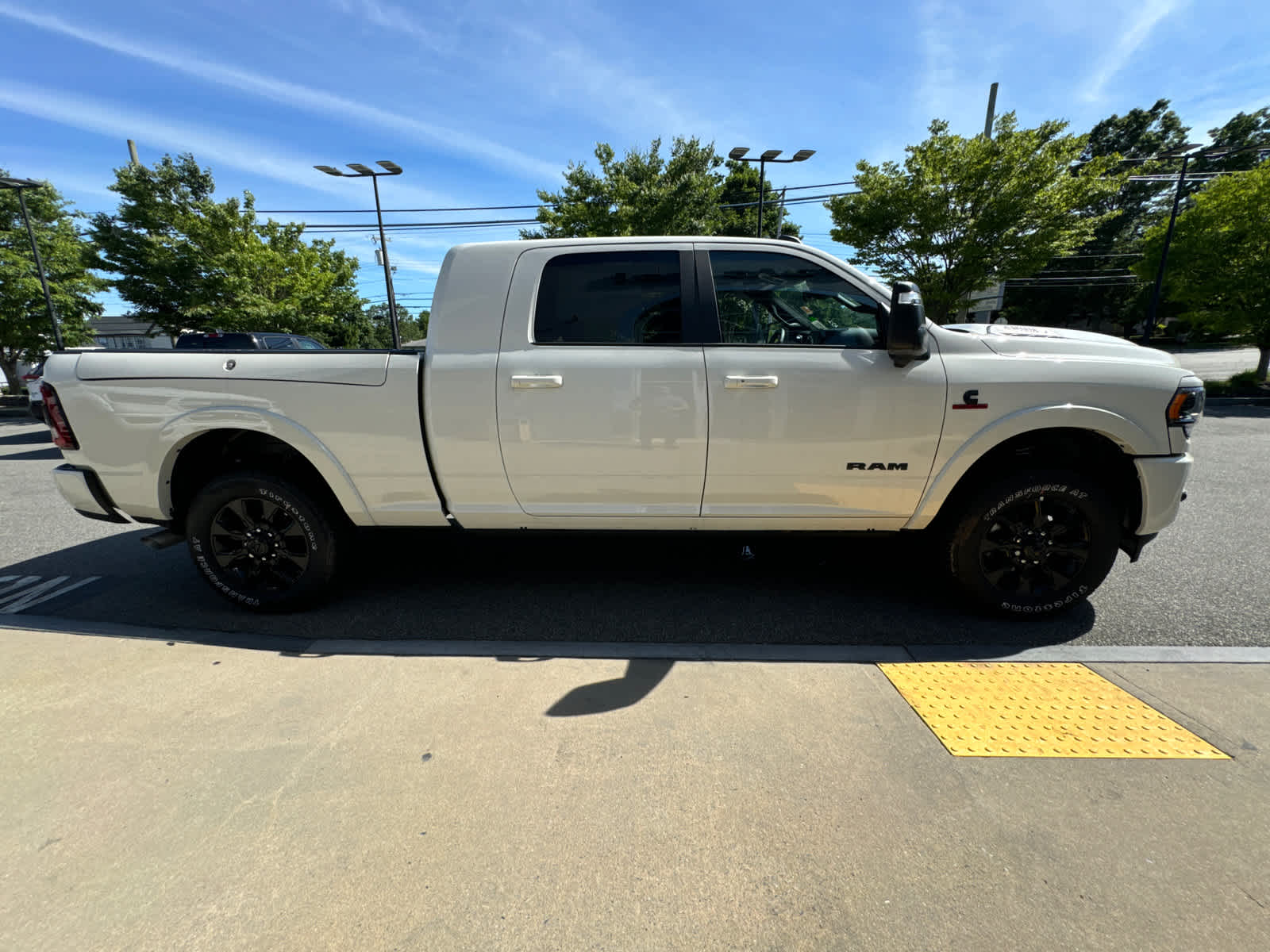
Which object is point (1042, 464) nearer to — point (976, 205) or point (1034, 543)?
point (1034, 543)

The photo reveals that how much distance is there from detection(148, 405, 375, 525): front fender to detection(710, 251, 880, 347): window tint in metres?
2.24

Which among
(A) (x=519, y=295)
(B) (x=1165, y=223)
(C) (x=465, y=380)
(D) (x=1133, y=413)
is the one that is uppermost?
(B) (x=1165, y=223)

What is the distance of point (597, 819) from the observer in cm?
187

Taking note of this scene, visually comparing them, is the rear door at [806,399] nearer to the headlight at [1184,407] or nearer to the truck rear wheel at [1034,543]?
the truck rear wheel at [1034,543]

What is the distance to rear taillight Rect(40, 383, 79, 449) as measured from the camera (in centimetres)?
309

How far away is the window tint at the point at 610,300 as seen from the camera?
299 cm

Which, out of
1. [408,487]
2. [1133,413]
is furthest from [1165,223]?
[408,487]

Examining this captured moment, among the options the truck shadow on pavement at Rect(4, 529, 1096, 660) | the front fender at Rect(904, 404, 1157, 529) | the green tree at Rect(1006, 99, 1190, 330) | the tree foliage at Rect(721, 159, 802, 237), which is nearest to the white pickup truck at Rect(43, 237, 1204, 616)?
the front fender at Rect(904, 404, 1157, 529)

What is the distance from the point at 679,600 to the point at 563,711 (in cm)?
123

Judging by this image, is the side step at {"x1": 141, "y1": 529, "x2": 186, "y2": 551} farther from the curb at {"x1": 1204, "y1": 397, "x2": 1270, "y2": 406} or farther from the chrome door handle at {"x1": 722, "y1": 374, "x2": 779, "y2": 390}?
the curb at {"x1": 1204, "y1": 397, "x2": 1270, "y2": 406}

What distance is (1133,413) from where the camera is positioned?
9.34 feet

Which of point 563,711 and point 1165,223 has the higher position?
point 1165,223

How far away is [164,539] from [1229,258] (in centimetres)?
2357

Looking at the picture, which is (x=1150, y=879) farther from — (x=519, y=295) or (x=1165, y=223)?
(x=1165, y=223)
